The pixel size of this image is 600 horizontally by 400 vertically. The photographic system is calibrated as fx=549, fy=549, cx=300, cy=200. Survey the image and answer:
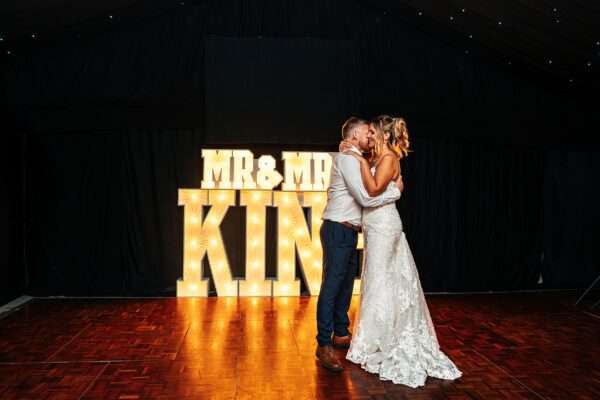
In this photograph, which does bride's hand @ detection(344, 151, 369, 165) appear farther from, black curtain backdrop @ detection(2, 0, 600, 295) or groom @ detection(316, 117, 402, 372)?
black curtain backdrop @ detection(2, 0, 600, 295)

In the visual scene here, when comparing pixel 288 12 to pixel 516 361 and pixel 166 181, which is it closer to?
pixel 166 181

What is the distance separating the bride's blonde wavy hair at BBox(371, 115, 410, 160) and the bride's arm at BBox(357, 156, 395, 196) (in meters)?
0.09

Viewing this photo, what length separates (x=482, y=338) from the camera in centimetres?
425

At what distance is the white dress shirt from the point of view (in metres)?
3.45

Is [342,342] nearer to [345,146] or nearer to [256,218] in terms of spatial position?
[345,146]

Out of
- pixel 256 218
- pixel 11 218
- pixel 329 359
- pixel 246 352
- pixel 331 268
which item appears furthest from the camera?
pixel 256 218

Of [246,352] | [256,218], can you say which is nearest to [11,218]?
[256,218]

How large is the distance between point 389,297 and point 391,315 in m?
0.11

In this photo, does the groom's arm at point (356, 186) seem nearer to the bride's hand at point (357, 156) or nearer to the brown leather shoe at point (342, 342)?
the bride's hand at point (357, 156)

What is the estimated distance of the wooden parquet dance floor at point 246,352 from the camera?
310 cm

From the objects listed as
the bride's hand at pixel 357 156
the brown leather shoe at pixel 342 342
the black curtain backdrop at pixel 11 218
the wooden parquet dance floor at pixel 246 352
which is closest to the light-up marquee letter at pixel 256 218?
the wooden parquet dance floor at pixel 246 352

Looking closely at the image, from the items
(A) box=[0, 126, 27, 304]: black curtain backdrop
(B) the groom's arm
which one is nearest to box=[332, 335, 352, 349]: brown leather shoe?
(B) the groom's arm

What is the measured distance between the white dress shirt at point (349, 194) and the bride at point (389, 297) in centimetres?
4

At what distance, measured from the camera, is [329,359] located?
3.40 m
